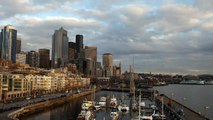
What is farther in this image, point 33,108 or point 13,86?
point 13,86

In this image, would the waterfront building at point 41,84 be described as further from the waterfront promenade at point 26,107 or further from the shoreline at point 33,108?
the shoreline at point 33,108

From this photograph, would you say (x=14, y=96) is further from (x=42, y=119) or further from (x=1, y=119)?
(x=1, y=119)

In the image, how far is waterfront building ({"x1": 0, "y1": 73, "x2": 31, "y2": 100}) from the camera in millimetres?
82188

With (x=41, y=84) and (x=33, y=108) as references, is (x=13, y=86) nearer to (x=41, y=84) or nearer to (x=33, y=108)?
(x=41, y=84)

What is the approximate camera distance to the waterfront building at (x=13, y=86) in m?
82.2

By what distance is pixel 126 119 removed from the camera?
5638 cm

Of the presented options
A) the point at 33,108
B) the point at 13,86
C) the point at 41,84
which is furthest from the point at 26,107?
the point at 41,84

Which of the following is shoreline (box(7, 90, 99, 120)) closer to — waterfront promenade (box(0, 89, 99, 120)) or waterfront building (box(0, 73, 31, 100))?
waterfront promenade (box(0, 89, 99, 120))

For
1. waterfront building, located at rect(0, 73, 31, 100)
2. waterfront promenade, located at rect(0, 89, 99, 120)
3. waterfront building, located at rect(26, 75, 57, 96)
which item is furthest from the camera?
waterfront building, located at rect(26, 75, 57, 96)

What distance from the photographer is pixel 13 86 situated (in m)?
88.8

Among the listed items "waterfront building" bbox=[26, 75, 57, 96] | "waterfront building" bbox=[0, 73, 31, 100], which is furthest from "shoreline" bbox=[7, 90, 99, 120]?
"waterfront building" bbox=[26, 75, 57, 96]

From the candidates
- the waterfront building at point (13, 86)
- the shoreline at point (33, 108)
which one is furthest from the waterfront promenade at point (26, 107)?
the waterfront building at point (13, 86)

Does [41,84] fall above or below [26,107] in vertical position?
above

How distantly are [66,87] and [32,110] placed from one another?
91.4m
